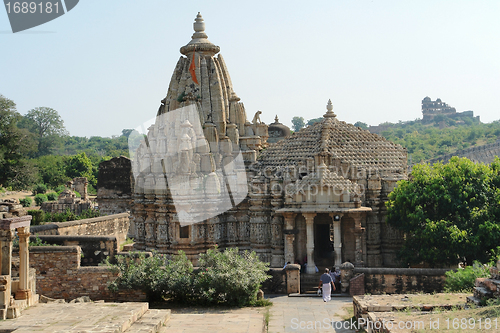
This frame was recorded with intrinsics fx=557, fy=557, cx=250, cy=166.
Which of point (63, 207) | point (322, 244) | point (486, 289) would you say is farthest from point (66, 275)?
point (63, 207)

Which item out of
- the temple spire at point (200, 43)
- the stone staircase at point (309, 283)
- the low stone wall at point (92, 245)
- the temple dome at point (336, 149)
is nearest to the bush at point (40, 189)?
Answer: the temple spire at point (200, 43)

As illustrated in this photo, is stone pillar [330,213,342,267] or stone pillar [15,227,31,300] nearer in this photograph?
stone pillar [15,227,31,300]

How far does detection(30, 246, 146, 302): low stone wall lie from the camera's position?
1686cm

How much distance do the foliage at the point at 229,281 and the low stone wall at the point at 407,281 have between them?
401cm

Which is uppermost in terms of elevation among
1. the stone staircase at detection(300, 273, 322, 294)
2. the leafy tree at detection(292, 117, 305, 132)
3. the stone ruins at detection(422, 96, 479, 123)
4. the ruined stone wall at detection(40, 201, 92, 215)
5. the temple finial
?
the stone ruins at detection(422, 96, 479, 123)

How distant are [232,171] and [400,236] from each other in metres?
7.48

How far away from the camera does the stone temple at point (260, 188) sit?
843 inches

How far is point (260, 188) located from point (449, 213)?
738 centimetres

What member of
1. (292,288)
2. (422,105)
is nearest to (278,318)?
(292,288)

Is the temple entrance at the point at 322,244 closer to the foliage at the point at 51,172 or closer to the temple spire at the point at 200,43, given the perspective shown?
the temple spire at the point at 200,43

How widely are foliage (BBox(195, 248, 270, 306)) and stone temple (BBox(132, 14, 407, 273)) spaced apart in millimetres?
5218

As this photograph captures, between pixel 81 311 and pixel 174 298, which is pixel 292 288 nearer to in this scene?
pixel 174 298

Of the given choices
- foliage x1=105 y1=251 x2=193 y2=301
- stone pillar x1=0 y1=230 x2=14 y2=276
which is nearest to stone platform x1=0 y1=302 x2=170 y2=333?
stone pillar x1=0 y1=230 x2=14 y2=276

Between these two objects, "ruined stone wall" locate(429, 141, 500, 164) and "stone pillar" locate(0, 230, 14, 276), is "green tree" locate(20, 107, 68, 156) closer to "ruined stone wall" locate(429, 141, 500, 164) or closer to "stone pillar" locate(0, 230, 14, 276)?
"ruined stone wall" locate(429, 141, 500, 164)
